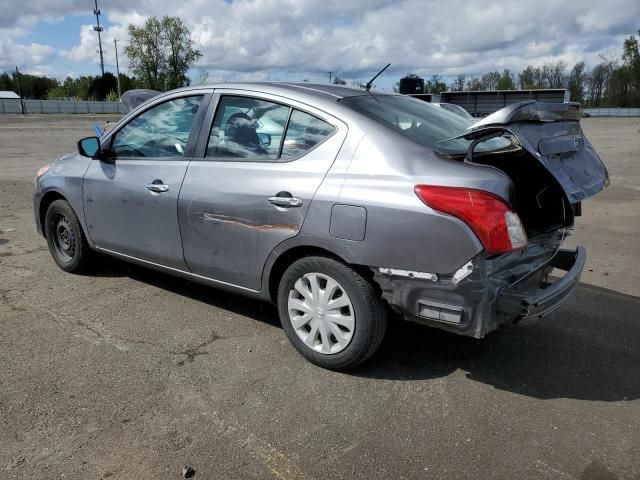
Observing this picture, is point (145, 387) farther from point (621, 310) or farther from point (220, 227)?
point (621, 310)

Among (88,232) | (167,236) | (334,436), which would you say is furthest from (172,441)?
(88,232)

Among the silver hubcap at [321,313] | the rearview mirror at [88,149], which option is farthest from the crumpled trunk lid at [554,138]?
the rearview mirror at [88,149]

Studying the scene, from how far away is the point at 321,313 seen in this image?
131 inches

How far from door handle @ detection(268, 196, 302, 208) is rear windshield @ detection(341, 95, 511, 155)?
675 mm

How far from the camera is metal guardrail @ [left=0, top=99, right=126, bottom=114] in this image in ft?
211

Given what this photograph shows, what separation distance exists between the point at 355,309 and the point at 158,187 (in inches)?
71.0

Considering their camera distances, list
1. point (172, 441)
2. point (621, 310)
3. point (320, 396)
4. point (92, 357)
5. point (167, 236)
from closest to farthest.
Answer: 1. point (172, 441)
2. point (320, 396)
3. point (92, 357)
4. point (167, 236)
5. point (621, 310)

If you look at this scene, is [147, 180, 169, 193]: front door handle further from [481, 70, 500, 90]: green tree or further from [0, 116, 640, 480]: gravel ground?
[481, 70, 500, 90]: green tree

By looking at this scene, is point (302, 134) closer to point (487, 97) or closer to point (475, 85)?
point (487, 97)

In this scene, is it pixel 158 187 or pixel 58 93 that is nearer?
pixel 158 187

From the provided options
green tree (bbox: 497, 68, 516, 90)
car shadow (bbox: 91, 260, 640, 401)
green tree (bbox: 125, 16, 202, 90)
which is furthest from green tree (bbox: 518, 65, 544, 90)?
car shadow (bbox: 91, 260, 640, 401)

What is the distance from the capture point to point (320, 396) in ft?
10.3

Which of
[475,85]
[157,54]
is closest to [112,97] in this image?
[157,54]

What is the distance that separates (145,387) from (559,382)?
2479 millimetres
